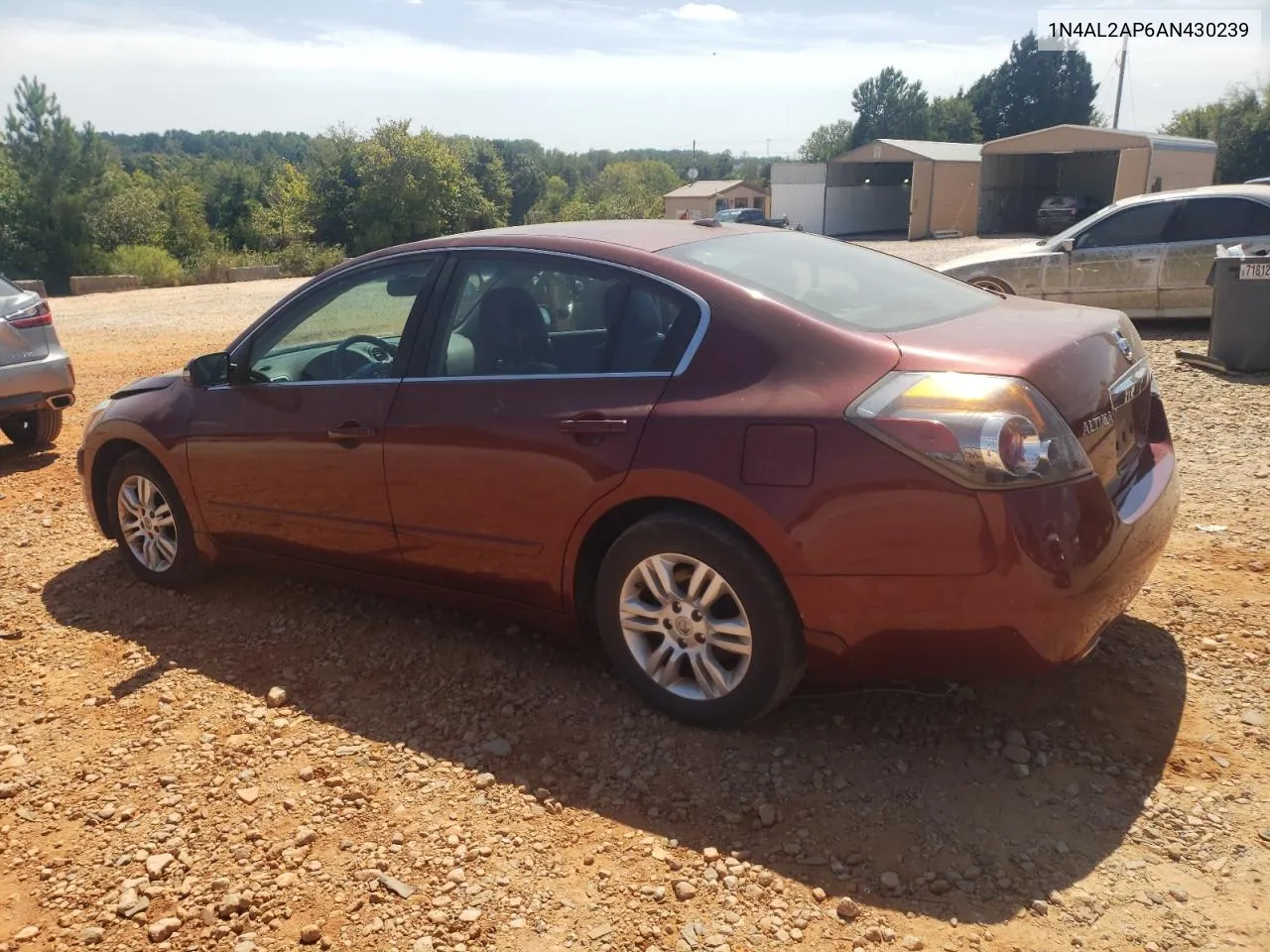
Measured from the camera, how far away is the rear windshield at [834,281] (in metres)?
3.34

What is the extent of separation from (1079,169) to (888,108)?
168 feet

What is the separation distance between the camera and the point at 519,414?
3.54 m

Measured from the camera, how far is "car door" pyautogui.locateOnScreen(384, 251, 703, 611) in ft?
11.0

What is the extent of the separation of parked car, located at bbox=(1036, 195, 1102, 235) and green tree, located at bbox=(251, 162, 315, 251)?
1373 inches

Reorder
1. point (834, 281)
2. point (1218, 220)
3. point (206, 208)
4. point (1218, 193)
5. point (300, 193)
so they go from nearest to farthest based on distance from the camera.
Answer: point (834, 281), point (1218, 220), point (1218, 193), point (300, 193), point (206, 208)

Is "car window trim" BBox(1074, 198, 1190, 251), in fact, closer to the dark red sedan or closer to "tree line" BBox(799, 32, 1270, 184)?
the dark red sedan

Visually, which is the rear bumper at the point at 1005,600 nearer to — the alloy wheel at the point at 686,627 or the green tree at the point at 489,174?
the alloy wheel at the point at 686,627

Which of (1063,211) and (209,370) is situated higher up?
(1063,211)

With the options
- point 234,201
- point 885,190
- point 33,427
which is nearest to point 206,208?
point 234,201

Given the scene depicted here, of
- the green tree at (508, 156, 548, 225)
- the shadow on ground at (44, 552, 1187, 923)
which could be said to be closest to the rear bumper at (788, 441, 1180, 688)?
the shadow on ground at (44, 552, 1187, 923)

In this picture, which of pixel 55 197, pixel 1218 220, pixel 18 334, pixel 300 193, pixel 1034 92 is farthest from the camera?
pixel 1034 92

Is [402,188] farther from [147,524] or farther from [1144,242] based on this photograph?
[147,524]

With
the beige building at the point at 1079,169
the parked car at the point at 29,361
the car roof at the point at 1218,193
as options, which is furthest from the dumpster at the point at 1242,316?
the beige building at the point at 1079,169

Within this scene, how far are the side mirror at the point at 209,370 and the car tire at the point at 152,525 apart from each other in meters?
0.55
